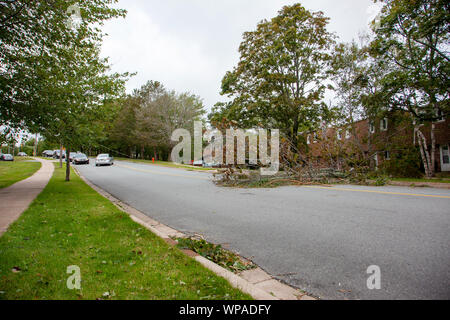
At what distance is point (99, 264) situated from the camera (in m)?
3.38

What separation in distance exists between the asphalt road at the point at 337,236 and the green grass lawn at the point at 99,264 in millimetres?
1038

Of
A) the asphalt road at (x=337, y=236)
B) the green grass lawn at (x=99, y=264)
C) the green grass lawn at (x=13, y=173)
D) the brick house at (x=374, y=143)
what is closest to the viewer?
the green grass lawn at (x=99, y=264)

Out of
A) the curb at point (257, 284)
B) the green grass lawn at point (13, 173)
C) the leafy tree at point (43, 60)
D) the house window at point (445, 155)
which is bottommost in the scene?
the curb at point (257, 284)

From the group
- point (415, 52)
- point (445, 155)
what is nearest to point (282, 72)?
point (415, 52)

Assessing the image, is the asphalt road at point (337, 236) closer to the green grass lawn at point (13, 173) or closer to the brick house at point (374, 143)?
the brick house at point (374, 143)

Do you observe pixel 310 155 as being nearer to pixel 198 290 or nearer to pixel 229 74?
pixel 198 290

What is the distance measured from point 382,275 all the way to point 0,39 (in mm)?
12373

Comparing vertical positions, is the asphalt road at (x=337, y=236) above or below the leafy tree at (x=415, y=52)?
below

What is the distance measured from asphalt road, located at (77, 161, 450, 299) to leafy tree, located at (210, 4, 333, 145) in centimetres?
1485

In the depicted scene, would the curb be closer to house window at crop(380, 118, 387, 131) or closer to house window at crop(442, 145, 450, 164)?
house window at crop(442, 145, 450, 164)

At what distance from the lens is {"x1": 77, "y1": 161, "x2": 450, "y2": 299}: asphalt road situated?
2.99 m

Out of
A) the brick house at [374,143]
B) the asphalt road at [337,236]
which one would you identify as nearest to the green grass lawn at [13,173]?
the asphalt road at [337,236]

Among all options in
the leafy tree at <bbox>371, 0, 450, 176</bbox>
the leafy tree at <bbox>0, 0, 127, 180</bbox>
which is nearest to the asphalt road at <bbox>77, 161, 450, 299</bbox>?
the leafy tree at <bbox>0, 0, 127, 180</bbox>

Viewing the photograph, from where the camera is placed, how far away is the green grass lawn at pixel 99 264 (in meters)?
2.66
